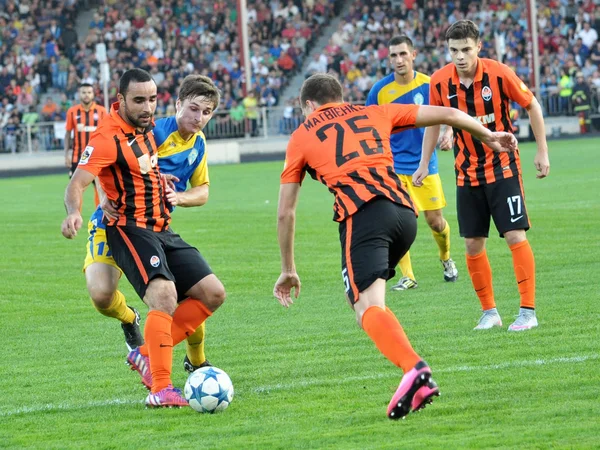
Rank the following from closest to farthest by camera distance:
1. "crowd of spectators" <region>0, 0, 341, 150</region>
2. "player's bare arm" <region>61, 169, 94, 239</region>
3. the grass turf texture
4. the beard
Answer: the grass turf texture < "player's bare arm" <region>61, 169, 94, 239</region> < the beard < "crowd of spectators" <region>0, 0, 341, 150</region>

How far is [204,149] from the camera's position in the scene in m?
7.49

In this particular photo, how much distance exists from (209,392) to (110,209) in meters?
→ 1.36

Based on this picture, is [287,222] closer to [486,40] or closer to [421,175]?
[421,175]

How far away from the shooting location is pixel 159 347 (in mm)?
6375

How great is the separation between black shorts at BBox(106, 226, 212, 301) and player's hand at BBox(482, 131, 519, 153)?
1947 mm

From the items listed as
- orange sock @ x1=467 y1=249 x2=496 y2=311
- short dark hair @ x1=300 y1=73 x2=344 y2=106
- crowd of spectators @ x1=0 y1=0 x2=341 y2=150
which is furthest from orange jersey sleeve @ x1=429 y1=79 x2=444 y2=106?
crowd of spectators @ x1=0 y1=0 x2=341 y2=150

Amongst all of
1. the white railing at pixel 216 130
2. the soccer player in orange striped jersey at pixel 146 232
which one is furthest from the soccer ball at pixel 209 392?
the white railing at pixel 216 130

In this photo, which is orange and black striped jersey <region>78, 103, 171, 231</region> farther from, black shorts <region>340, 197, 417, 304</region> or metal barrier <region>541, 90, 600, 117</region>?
metal barrier <region>541, 90, 600, 117</region>

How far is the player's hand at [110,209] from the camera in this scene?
22.0 ft

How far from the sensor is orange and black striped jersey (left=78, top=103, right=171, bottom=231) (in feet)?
21.7

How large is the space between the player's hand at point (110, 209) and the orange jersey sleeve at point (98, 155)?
0.83 feet

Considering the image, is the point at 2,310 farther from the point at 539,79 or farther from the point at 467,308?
the point at 539,79

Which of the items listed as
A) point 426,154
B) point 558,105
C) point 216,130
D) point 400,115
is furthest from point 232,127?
point 400,115

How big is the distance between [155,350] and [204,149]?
167 centimetres
